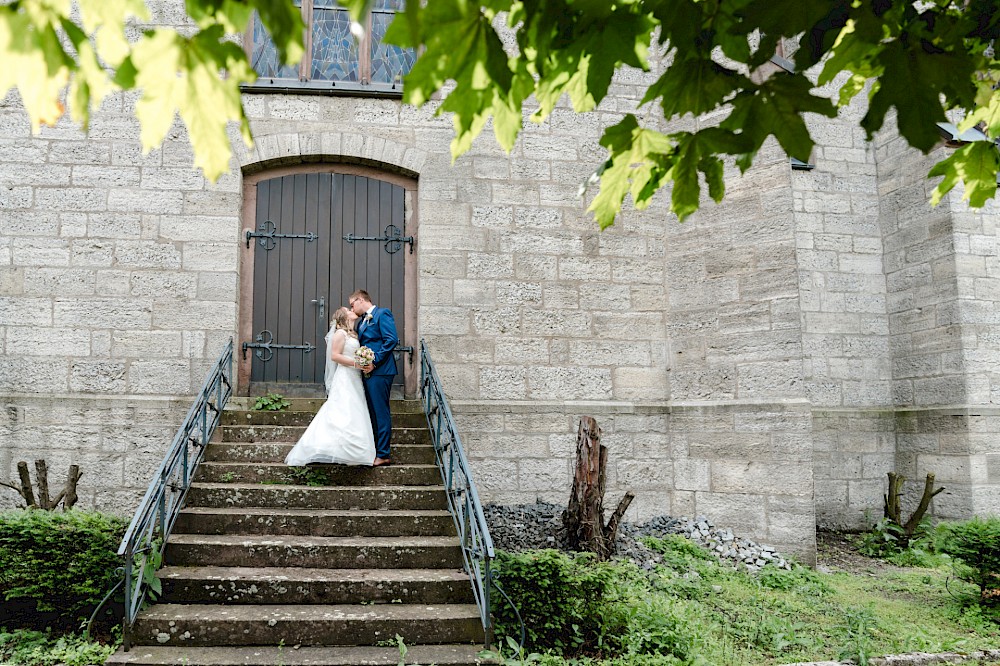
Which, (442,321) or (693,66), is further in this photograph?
(442,321)

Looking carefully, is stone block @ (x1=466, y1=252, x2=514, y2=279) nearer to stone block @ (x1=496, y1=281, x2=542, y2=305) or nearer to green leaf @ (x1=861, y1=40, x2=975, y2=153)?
stone block @ (x1=496, y1=281, x2=542, y2=305)

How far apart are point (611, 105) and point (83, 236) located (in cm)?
528

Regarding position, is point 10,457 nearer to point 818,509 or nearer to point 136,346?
point 136,346

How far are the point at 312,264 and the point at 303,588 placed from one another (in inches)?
145

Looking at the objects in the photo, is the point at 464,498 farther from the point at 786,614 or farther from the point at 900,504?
the point at 900,504

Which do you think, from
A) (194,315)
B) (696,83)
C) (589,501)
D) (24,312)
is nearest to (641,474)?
(589,501)

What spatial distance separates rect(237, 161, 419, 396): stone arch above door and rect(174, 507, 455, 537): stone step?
2150 mm

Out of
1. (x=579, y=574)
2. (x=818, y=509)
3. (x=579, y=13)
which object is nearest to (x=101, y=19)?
(x=579, y=13)

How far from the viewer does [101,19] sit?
1.59 meters

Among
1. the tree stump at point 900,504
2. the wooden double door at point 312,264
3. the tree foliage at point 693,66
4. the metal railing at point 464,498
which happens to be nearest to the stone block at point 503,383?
the metal railing at point 464,498

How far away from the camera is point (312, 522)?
5648 millimetres

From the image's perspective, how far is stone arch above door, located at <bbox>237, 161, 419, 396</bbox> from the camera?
7672mm

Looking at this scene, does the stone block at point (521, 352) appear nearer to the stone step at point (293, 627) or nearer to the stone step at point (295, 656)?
the stone step at point (293, 627)

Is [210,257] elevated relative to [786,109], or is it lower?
elevated
